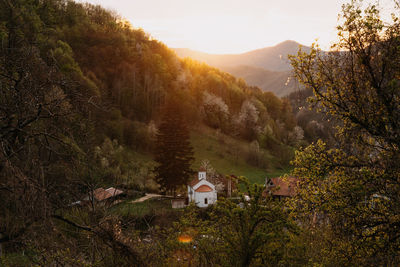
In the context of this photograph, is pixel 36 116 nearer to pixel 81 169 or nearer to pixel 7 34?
pixel 81 169

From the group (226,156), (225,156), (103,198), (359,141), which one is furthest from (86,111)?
(226,156)

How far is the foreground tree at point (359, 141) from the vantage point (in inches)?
287

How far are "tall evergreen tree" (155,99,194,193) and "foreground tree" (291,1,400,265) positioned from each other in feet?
111

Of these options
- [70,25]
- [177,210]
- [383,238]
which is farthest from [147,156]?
[383,238]

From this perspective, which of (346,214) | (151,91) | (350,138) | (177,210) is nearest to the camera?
(346,214)

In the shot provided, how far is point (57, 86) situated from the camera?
5418 mm

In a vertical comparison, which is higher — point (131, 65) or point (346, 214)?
point (131, 65)

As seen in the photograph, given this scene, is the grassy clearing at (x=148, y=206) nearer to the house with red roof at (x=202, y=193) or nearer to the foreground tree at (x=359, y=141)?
the house with red roof at (x=202, y=193)

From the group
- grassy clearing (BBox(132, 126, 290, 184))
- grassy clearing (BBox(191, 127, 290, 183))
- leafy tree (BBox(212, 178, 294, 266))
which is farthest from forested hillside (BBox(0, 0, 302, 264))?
leafy tree (BBox(212, 178, 294, 266))

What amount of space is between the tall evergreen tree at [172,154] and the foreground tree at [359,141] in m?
33.8

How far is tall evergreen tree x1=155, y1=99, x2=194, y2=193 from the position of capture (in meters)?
41.8

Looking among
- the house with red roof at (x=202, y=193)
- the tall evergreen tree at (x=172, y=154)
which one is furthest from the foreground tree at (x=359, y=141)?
the tall evergreen tree at (x=172, y=154)

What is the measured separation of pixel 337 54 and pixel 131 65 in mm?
75898

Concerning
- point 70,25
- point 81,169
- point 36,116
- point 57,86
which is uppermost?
point 70,25
